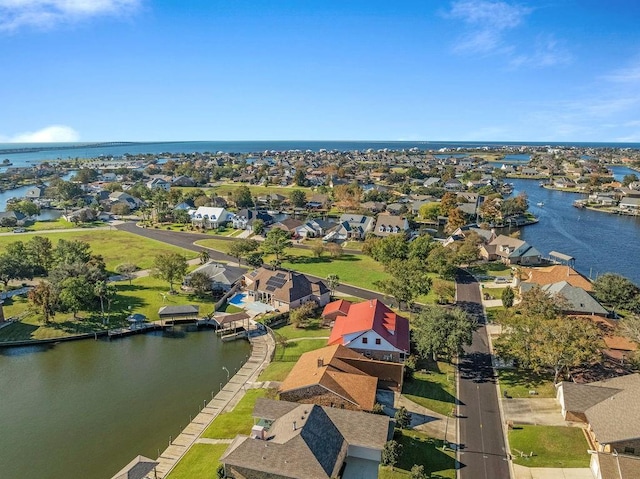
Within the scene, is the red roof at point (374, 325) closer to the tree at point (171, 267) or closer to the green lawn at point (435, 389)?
the green lawn at point (435, 389)

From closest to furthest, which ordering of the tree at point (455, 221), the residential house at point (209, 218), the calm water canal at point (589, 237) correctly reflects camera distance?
the calm water canal at point (589, 237) → the tree at point (455, 221) → the residential house at point (209, 218)

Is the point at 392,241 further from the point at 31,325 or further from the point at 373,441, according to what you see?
the point at 31,325

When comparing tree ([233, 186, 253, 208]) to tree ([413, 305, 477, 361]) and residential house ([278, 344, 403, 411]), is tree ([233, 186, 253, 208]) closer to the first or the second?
residential house ([278, 344, 403, 411])

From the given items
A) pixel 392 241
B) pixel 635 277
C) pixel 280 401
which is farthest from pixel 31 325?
pixel 635 277

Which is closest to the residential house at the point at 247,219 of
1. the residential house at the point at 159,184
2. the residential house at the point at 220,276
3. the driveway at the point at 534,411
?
the residential house at the point at 220,276

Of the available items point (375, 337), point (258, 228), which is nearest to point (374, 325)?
point (375, 337)

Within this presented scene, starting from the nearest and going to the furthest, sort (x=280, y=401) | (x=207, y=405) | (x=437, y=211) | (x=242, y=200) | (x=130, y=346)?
(x=280, y=401), (x=207, y=405), (x=130, y=346), (x=437, y=211), (x=242, y=200)

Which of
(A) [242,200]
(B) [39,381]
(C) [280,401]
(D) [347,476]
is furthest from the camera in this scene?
(A) [242,200]
